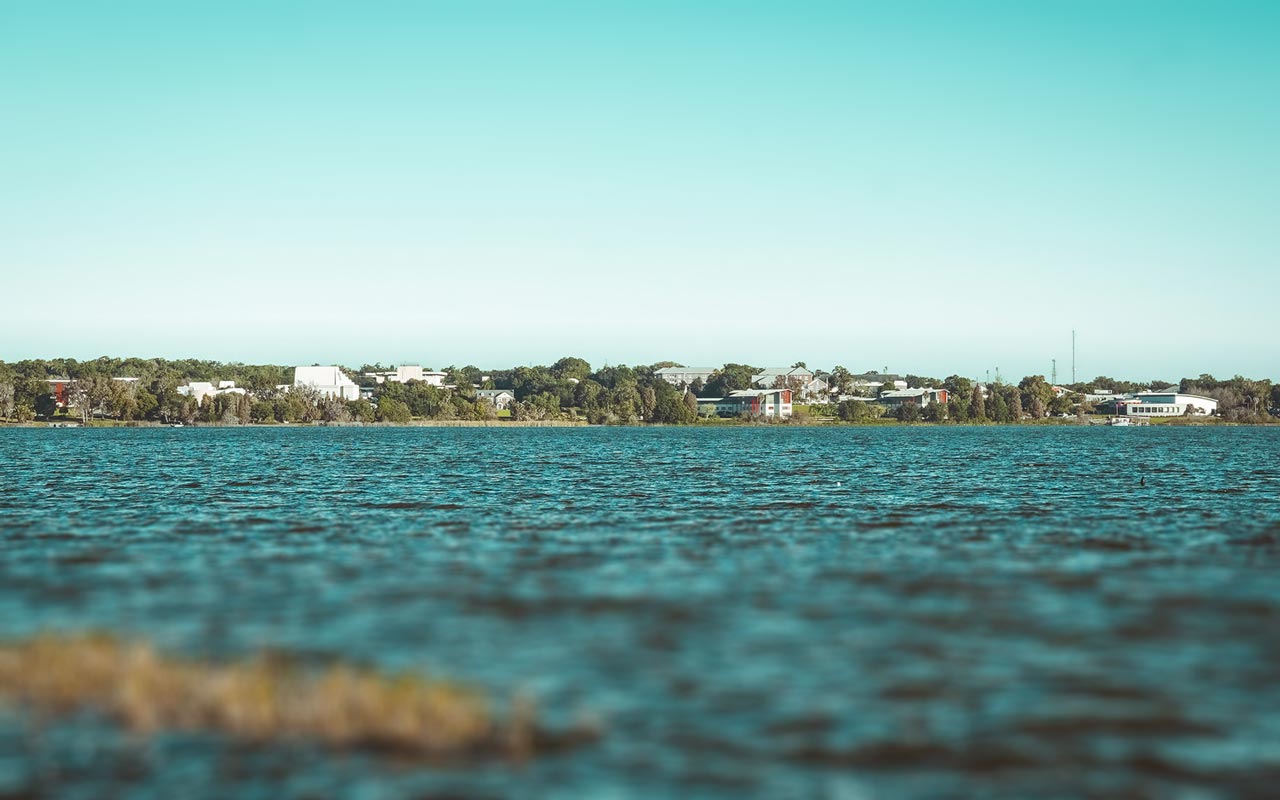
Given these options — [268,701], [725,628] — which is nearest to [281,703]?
[268,701]

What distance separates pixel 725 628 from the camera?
24672 millimetres

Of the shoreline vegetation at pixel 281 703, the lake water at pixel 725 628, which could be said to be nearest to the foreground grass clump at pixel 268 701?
the shoreline vegetation at pixel 281 703

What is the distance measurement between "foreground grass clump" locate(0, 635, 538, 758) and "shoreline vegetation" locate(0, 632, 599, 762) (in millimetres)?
16

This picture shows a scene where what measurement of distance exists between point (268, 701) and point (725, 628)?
10227 mm

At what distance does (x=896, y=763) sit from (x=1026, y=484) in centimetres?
6037

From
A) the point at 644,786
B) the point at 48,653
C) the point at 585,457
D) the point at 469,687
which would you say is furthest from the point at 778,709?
the point at 585,457

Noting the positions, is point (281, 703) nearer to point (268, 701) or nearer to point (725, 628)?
point (268, 701)

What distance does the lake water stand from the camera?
51.0ft

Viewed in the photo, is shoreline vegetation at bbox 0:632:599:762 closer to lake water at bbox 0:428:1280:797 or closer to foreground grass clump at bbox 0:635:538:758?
foreground grass clump at bbox 0:635:538:758

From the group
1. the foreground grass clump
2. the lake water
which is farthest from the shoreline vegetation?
the lake water

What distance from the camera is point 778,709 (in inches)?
723

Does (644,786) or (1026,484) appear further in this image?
(1026,484)

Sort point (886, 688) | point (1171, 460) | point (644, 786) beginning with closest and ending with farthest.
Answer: point (644, 786) < point (886, 688) < point (1171, 460)

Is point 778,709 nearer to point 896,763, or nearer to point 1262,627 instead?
point 896,763
